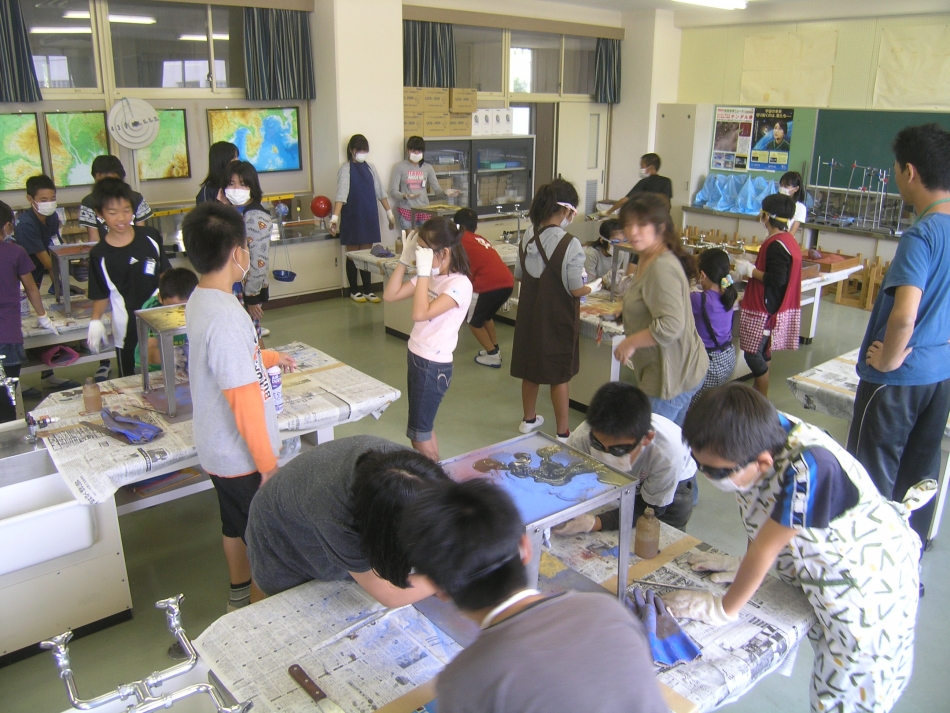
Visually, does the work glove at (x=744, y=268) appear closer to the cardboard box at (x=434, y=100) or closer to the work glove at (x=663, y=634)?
the work glove at (x=663, y=634)

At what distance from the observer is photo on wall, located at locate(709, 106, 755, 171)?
27.5 feet

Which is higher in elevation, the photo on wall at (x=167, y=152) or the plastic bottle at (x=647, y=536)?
the photo on wall at (x=167, y=152)

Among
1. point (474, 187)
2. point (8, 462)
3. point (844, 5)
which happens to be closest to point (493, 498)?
point (8, 462)

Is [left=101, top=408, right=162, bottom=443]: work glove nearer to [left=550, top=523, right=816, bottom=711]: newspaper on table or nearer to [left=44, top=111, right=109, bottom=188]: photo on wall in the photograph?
[left=550, top=523, right=816, bottom=711]: newspaper on table

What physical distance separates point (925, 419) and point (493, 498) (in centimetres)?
212

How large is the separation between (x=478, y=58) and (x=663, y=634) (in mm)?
7360

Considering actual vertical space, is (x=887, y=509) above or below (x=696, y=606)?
above

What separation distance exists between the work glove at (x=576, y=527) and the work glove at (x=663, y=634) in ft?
1.28

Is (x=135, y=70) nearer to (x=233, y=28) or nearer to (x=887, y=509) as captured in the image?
(x=233, y=28)

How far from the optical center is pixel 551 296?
3.80 meters

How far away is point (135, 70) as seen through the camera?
606cm

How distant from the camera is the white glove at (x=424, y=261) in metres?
3.05

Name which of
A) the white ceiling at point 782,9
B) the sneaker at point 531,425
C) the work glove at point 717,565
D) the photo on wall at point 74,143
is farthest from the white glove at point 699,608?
the white ceiling at point 782,9

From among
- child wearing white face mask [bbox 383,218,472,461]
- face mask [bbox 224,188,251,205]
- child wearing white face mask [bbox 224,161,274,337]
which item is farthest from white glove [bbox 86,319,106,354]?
child wearing white face mask [bbox 383,218,472,461]
